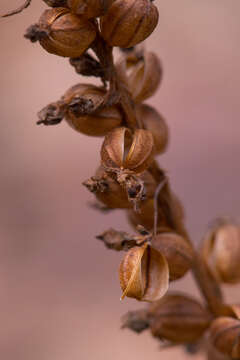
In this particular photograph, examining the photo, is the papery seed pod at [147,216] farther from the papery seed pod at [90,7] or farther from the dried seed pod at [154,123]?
the papery seed pod at [90,7]

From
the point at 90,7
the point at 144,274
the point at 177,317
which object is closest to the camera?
the point at 90,7

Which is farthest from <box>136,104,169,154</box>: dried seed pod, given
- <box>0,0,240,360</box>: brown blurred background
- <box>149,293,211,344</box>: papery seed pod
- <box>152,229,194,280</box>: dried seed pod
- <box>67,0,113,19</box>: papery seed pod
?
<box>0,0,240,360</box>: brown blurred background

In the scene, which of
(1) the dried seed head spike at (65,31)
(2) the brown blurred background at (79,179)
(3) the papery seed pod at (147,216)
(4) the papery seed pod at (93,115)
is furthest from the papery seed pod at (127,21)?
(2) the brown blurred background at (79,179)

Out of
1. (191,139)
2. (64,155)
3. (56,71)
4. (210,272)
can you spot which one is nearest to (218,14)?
(191,139)

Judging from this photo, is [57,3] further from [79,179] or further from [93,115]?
[79,179]

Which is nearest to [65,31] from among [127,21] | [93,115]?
[127,21]

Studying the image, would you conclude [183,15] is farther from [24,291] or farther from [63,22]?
[63,22]

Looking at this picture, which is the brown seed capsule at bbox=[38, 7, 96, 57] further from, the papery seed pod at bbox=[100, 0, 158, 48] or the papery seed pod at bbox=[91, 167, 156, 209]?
the papery seed pod at bbox=[91, 167, 156, 209]
